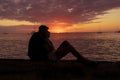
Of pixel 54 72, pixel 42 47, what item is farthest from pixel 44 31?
pixel 54 72

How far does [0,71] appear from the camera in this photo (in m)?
8.34

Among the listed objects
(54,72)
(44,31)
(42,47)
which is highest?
(44,31)

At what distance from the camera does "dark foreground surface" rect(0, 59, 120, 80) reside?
7.45 meters

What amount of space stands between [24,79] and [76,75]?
5.06ft

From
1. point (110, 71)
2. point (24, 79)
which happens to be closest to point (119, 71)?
point (110, 71)

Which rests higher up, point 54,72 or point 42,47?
point 42,47

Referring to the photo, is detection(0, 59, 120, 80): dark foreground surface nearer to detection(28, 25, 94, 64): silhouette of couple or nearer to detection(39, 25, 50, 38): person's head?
detection(28, 25, 94, 64): silhouette of couple

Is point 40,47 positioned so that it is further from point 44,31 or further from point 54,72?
point 54,72

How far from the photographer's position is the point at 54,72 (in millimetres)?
7938

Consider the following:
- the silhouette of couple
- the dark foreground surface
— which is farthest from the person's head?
the dark foreground surface

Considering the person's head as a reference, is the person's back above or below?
below

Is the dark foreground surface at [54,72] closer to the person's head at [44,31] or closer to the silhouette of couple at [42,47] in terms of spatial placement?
the silhouette of couple at [42,47]

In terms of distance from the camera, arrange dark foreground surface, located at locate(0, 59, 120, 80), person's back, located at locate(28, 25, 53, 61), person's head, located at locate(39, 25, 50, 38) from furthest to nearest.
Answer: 1. person's head, located at locate(39, 25, 50, 38)
2. person's back, located at locate(28, 25, 53, 61)
3. dark foreground surface, located at locate(0, 59, 120, 80)

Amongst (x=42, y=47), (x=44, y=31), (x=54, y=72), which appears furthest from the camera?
(x=44, y=31)
